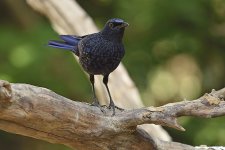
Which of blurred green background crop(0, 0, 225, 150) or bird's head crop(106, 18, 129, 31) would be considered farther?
blurred green background crop(0, 0, 225, 150)

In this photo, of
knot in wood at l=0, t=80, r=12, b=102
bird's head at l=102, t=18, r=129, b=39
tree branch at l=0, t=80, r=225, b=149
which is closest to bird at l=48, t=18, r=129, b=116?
bird's head at l=102, t=18, r=129, b=39

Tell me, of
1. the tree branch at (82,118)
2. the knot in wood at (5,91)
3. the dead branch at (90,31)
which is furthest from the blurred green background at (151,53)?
the knot in wood at (5,91)

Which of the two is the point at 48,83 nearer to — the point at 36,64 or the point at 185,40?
the point at 36,64

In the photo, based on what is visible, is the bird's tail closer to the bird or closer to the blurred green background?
the bird

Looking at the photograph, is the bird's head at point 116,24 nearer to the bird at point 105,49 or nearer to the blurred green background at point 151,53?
the bird at point 105,49

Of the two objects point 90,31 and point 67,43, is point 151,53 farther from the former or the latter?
point 67,43

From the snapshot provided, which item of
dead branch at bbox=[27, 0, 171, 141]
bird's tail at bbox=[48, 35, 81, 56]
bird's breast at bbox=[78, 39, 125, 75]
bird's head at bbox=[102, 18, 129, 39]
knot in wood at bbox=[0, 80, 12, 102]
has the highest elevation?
dead branch at bbox=[27, 0, 171, 141]
